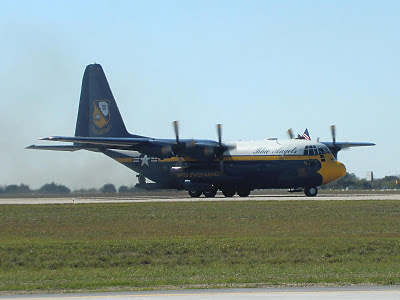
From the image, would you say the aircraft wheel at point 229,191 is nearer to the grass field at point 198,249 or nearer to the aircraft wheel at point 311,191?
the aircraft wheel at point 311,191

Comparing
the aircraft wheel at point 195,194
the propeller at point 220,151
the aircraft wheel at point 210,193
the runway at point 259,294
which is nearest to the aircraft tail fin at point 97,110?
the aircraft wheel at point 195,194

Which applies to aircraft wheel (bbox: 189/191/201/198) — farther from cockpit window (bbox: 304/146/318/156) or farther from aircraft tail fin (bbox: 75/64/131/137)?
cockpit window (bbox: 304/146/318/156)

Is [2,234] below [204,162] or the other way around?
below

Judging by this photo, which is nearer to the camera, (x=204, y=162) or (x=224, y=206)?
(x=224, y=206)

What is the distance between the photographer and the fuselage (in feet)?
185

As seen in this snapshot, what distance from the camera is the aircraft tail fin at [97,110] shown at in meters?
64.0

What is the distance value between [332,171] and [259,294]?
43.5m

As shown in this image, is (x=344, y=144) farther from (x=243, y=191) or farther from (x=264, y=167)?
(x=264, y=167)

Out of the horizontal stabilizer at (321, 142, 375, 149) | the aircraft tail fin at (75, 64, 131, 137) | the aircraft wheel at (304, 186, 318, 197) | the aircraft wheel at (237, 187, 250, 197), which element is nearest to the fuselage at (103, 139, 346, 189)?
the aircraft wheel at (304, 186, 318, 197)

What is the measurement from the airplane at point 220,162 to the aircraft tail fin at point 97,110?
243cm

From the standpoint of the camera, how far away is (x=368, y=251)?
24062 mm

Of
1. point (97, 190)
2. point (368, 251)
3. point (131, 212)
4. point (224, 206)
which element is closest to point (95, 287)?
point (368, 251)

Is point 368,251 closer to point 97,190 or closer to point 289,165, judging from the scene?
point 289,165

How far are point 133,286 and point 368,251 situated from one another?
1078 centimetres
